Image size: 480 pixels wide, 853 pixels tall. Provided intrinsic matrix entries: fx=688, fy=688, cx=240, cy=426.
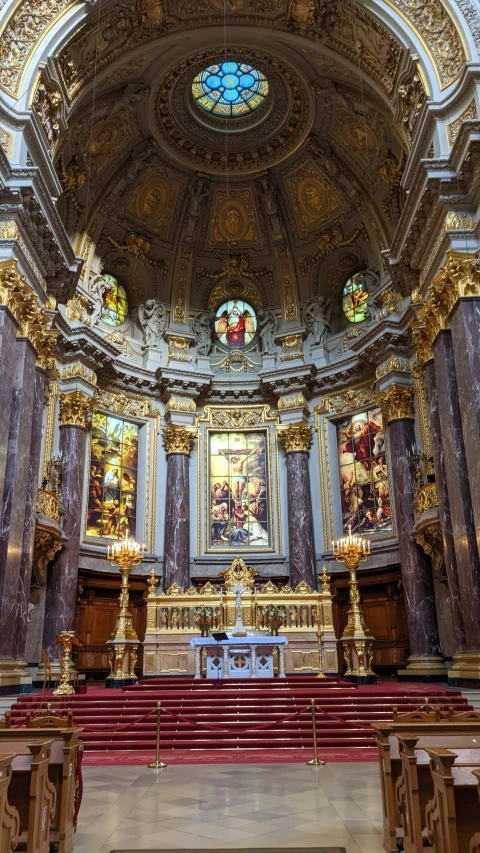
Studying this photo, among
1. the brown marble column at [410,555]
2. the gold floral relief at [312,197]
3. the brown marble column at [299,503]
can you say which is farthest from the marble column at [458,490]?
the gold floral relief at [312,197]

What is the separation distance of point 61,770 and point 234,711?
7250mm

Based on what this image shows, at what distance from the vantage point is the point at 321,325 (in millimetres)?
25438

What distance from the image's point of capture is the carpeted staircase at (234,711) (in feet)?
37.7

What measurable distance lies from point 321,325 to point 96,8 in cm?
1259

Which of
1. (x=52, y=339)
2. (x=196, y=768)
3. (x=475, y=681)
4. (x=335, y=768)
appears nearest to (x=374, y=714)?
(x=475, y=681)

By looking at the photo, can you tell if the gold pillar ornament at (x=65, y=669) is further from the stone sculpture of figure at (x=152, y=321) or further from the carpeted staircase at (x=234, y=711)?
the stone sculpture of figure at (x=152, y=321)

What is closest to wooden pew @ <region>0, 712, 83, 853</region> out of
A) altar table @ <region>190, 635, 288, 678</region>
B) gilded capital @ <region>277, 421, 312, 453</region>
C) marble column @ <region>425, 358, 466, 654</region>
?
altar table @ <region>190, 635, 288, 678</region>

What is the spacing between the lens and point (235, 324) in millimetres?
27047

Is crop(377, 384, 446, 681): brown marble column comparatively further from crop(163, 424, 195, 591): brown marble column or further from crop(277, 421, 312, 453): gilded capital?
crop(163, 424, 195, 591): brown marble column

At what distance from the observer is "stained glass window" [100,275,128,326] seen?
24.8m

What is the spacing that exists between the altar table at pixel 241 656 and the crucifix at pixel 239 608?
48 centimetres

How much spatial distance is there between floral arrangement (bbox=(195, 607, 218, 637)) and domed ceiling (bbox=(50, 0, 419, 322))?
1261 cm

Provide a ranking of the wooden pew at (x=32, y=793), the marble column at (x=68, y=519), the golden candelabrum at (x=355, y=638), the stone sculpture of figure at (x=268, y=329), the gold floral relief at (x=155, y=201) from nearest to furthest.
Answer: the wooden pew at (x=32, y=793) < the golden candelabrum at (x=355, y=638) < the marble column at (x=68, y=519) < the gold floral relief at (x=155, y=201) < the stone sculpture of figure at (x=268, y=329)

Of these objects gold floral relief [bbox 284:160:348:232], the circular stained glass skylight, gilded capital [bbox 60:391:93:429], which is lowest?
gilded capital [bbox 60:391:93:429]
